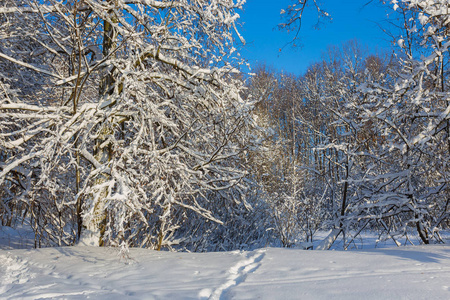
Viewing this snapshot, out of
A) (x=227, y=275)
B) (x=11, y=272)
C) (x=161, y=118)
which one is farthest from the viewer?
(x=161, y=118)

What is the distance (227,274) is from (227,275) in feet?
0.12

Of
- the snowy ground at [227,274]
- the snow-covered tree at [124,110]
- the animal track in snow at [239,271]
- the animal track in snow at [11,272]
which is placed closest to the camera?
the snowy ground at [227,274]

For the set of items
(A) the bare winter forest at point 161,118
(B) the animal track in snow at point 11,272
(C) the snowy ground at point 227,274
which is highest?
(A) the bare winter forest at point 161,118

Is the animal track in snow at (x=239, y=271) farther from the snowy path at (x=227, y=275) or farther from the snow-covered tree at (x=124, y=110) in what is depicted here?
the snow-covered tree at (x=124, y=110)

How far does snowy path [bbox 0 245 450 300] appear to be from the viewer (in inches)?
117

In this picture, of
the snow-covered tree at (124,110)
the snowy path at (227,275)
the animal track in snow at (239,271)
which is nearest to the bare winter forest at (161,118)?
the snow-covered tree at (124,110)

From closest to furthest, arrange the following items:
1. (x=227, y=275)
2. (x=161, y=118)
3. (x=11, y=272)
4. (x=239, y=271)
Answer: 1. (x=227, y=275)
2. (x=239, y=271)
3. (x=11, y=272)
4. (x=161, y=118)

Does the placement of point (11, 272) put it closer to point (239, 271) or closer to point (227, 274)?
point (227, 274)

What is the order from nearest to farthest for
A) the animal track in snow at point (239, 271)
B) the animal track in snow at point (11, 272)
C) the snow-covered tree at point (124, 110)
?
the animal track in snow at point (239, 271) < the animal track in snow at point (11, 272) < the snow-covered tree at point (124, 110)

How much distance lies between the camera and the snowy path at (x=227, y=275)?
296 centimetres

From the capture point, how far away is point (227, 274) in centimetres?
371

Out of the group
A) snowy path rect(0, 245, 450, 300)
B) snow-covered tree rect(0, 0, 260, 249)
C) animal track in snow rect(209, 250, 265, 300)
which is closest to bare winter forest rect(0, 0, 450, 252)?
snow-covered tree rect(0, 0, 260, 249)

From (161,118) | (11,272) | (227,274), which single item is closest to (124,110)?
(161,118)

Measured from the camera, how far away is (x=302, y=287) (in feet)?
10.1
